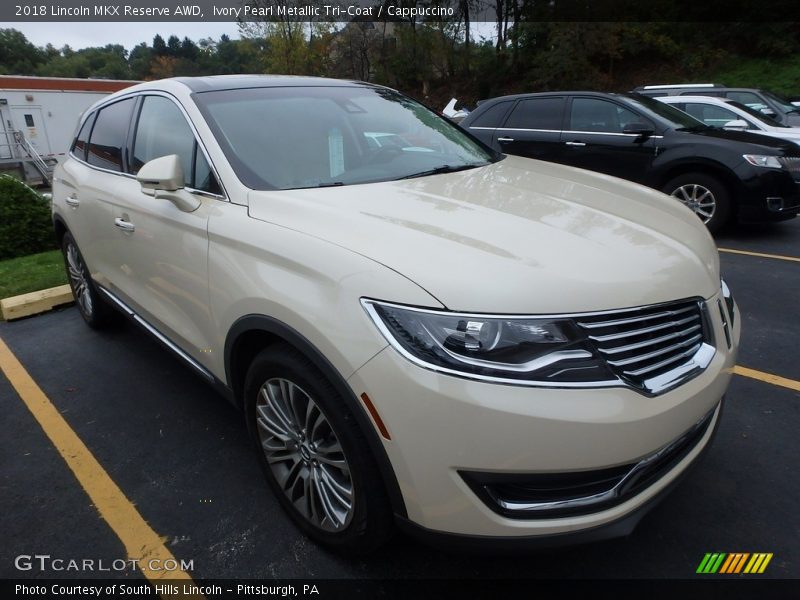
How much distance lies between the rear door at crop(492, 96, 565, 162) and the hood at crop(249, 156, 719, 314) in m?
5.21

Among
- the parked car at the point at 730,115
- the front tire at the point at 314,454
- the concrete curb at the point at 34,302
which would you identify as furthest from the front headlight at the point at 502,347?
the parked car at the point at 730,115

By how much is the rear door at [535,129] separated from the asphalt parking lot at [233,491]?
4230 millimetres

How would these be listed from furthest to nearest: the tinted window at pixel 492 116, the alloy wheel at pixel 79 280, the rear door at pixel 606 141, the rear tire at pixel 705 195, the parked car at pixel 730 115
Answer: the parked car at pixel 730 115
the tinted window at pixel 492 116
the rear door at pixel 606 141
the rear tire at pixel 705 195
the alloy wheel at pixel 79 280

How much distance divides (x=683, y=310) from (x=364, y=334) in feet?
3.42

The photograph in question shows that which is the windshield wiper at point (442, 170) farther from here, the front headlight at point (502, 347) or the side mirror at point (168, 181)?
the front headlight at point (502, 347)

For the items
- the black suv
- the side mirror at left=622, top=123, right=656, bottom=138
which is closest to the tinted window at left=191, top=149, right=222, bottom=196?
the black suv

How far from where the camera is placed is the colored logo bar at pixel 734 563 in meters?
2.05

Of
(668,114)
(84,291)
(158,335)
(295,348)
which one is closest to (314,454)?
(295,348)

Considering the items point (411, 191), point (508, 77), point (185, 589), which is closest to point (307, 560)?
point (185, 589)

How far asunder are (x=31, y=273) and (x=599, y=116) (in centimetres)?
690

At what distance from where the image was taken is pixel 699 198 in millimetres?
6574

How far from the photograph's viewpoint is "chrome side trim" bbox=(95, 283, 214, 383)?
2.68 metres

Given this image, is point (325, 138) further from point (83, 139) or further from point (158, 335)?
point (83, 139)

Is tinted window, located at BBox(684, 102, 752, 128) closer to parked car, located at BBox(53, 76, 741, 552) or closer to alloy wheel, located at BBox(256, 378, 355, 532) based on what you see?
parked car, located at BBox(53, 76, 741, 552)
